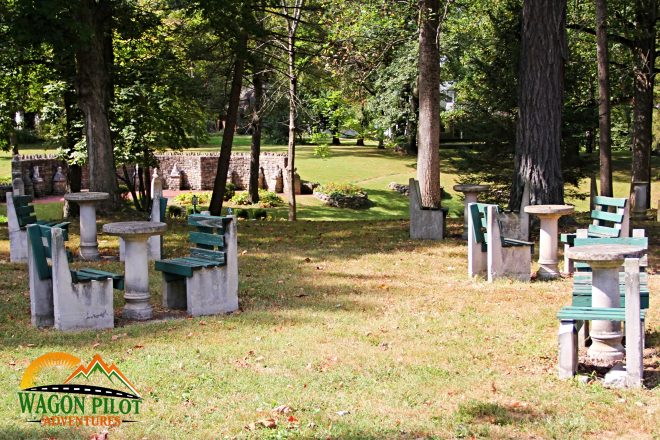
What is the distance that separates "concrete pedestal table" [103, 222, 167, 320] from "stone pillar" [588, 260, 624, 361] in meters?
4.40

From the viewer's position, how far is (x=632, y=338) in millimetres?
6293

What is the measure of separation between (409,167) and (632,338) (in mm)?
37831

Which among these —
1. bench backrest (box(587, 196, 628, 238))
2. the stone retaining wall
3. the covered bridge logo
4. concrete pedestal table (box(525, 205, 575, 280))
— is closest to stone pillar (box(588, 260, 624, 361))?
bench backrest (box(587, 196, 628, 238))

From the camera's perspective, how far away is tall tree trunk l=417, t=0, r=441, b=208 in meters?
16.8

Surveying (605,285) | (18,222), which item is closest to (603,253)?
(605,285)

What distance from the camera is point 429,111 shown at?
17.1 m

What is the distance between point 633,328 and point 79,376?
4282 millimetres

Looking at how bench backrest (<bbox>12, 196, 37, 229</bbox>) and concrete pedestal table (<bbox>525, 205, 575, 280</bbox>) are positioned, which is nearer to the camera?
concrete pedestal table (<bbox>525, 205, 575, 280</bbox>)

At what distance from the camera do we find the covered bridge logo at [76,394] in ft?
19.1

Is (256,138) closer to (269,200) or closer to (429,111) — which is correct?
(269,200)

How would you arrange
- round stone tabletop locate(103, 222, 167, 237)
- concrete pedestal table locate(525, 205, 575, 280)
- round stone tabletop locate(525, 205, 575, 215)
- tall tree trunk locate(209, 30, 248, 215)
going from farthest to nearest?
tall tree trunk locate(209, 30, 248, 215) < concrete pedestal table locate(525, 205, 575, 280) < round stone tabletop locate(525, 205, 575, 215) < round stone tabletop locate(103, 222, 167, 237)

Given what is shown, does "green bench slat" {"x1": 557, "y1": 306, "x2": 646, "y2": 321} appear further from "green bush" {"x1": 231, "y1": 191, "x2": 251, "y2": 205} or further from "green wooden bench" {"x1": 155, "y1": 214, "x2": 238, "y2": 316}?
"green bush" {"x1": 231, "y1": 191, "x2": 251, "y2": 205}

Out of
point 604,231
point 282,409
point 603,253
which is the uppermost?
point 603,253

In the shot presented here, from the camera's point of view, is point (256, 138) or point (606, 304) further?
point (256, 138)
